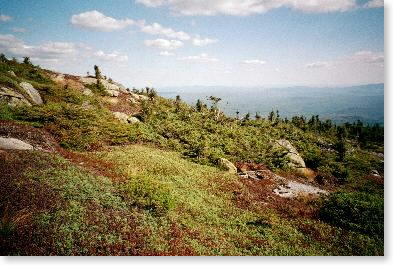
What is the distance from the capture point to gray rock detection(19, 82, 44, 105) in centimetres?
2073

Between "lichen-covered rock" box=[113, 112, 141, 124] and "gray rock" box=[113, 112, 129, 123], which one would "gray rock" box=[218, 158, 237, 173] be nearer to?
"lichen-covered rock" box=[113, 112, 141, 124]

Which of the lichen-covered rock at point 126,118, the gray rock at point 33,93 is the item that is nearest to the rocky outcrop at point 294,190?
the lichen-covered rock at point 126,118

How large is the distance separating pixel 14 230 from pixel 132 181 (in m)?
4.07

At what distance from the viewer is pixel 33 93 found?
70.7ft

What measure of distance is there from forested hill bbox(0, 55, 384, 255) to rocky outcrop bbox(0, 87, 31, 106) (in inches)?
3.7

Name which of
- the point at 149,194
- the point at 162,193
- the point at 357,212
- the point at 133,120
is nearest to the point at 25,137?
the point at 149,194

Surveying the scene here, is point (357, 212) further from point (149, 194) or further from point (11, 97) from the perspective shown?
point (11, 97)

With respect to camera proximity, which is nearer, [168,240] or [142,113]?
[168,240]

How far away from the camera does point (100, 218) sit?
7.46 metres

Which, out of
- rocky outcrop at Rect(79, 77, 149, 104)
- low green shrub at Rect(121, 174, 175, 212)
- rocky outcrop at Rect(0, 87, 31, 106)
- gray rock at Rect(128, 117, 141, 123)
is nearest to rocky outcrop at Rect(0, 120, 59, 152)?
rocky outcrop at Rect(0, 87, 31, 106)

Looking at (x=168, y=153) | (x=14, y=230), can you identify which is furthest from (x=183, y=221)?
(x=168, y=153)

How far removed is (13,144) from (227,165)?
10.5 meters

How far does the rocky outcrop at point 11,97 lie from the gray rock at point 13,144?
6879 millimetres

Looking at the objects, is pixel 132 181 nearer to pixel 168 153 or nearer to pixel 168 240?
pixel 168 240
